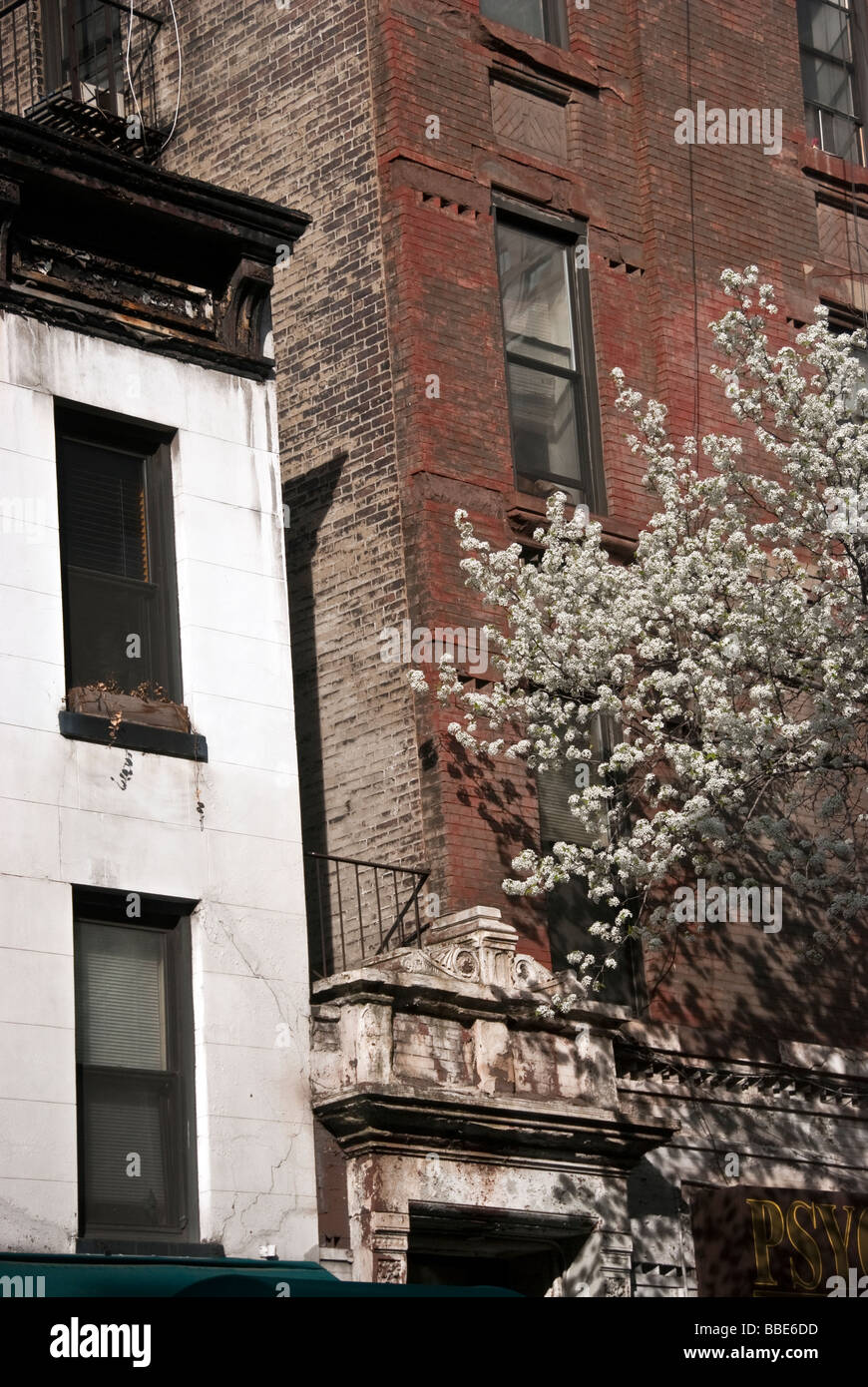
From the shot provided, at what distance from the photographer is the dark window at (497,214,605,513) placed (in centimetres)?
2073

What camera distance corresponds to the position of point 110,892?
15.6 meters

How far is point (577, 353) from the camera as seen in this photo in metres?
21.3

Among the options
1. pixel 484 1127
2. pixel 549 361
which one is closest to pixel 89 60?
pixel 549 361

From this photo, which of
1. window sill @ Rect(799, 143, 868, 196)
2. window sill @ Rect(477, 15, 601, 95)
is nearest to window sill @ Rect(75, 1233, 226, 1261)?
window sill @ Rect(477, 15, 601, 95)

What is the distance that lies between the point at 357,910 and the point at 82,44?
10.6 metres

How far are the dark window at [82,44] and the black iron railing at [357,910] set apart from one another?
29.9 ft

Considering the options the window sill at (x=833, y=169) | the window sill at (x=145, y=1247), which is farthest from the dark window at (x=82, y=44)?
the window sill at (x=145, y=1247)

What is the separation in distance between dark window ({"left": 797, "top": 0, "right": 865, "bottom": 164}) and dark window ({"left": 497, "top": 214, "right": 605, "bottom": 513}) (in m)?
4.72

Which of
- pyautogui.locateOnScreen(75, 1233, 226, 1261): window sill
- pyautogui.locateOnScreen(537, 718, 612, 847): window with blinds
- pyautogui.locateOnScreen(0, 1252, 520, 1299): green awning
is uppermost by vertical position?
pyautogui.locateOnScreen(537, 718, 612, 847): window with blinds

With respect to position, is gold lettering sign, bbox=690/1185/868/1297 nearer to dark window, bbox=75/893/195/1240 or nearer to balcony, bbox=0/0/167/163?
dark window, bbox=75/893/195/1240
